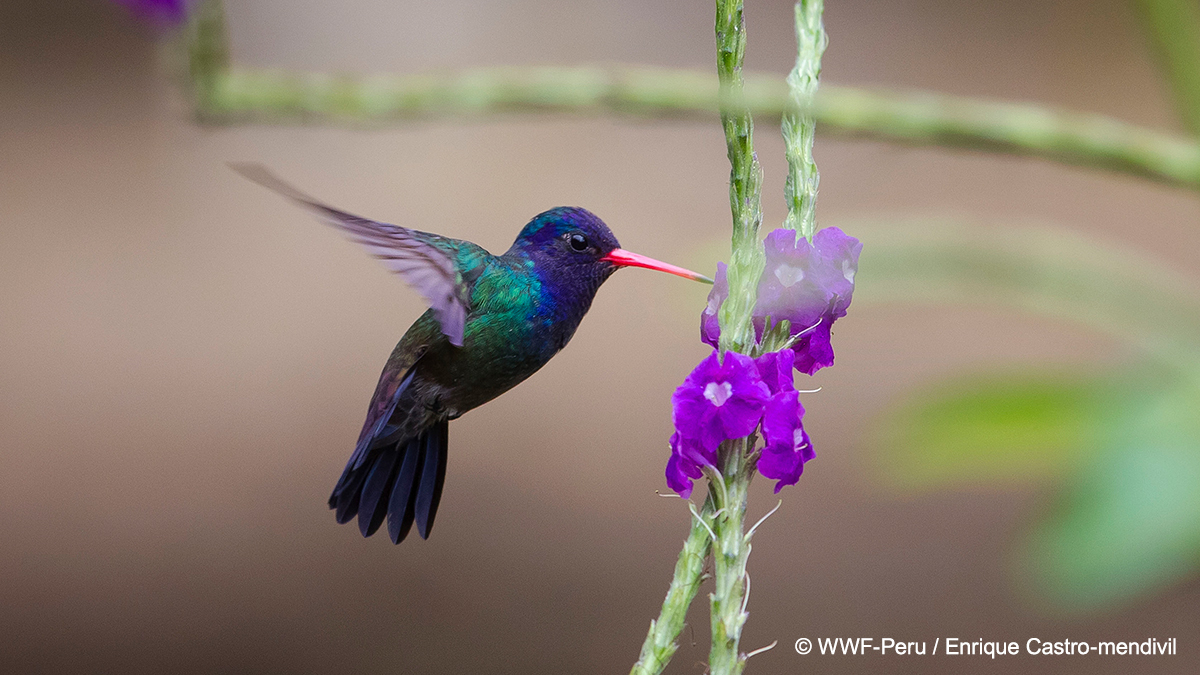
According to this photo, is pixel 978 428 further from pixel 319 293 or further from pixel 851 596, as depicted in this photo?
pixel 319 293

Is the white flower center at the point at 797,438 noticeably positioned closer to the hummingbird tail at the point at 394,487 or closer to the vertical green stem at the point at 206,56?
the hummingbird tail at the point at 394,487

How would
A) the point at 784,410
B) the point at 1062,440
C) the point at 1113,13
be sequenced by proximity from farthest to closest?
the point at 1113,13 < the point at 1062,440 < the point at 784,410

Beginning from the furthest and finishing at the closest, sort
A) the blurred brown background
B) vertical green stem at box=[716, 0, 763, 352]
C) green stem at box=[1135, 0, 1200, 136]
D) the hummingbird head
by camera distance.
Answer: the blurred brown background < green stem at box=[1135, 0, 1200, 136] < the hummingbird head < vertical green stem at box=[716, 0, 763, 352]

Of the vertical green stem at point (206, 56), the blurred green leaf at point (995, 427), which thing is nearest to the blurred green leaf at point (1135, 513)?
the blurred green leaf at point (995, 427)

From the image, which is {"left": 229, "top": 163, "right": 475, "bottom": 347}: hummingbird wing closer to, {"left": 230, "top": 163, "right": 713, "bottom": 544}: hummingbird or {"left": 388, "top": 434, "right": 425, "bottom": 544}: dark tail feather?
{"left": 230, "top": 163, "right": 713, "bottom": 544}: hummingbird

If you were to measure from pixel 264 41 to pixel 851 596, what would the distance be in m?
2.58

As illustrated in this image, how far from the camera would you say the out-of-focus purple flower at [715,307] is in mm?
507

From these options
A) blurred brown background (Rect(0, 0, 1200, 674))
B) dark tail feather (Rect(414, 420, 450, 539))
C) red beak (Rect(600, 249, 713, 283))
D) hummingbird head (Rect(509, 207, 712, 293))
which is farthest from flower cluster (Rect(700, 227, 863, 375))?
blurred brown background (Rect(0, 0, 1200, 674))

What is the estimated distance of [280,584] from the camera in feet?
9.32

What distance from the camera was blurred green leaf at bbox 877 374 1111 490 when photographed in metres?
0.88

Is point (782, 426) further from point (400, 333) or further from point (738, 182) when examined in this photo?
point (400, 333)

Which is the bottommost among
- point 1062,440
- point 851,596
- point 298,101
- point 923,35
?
point 1062,440

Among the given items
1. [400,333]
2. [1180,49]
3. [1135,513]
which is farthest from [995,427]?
[400,333]

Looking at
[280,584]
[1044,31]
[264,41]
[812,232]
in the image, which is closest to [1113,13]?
[1044,31]
